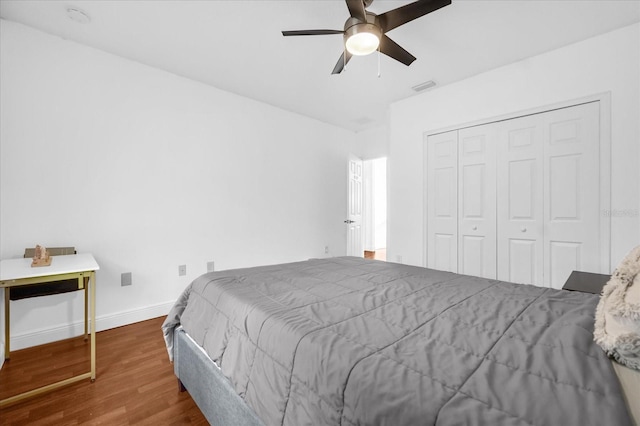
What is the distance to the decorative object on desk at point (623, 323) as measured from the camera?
0.64 metres

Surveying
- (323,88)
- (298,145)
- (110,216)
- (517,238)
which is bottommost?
(517,238)

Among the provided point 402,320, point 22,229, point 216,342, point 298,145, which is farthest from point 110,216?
point 402,320

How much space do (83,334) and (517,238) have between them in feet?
13.8

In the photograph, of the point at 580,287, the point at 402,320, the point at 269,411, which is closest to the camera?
the point at 269,411

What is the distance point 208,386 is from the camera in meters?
1.29

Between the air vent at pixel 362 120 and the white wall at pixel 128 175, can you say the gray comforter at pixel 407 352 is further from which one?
the air vent at pixel 362 120

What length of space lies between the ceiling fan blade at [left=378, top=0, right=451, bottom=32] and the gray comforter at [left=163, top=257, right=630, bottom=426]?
1.61 metres

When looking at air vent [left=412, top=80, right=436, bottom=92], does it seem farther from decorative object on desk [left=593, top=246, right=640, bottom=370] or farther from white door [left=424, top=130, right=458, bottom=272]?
decorative object on desk [left=593, top=246, right=640, bottom=370]

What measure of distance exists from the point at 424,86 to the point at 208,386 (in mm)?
3577

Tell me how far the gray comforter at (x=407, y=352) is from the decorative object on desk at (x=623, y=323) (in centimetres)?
5

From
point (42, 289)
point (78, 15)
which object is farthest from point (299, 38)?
point (42, 289)

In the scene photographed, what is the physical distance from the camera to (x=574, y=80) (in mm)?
2535

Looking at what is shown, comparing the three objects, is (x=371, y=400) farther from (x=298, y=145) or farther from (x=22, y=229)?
(x=298, y=145)

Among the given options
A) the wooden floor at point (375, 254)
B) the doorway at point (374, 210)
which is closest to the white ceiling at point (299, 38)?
the doorway at point (374, 210)
